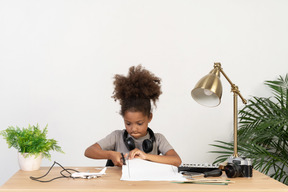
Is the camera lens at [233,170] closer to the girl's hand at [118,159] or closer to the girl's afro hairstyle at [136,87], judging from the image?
the girl's hand at [118,159]

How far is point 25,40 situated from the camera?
371 centimetres

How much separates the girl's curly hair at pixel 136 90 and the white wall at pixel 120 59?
4.27 feet

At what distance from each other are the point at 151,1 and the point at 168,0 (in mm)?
163

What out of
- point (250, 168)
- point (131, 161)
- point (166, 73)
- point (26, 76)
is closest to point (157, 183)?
point (131, 161)

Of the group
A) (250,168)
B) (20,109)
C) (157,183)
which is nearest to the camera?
(157,183)

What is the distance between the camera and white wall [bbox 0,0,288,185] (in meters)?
3.70

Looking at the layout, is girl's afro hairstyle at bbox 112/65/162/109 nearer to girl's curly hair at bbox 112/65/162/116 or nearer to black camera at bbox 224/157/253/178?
girl's curly hair at bbox 112/65/162/116

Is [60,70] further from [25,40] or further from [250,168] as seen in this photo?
[250,168]

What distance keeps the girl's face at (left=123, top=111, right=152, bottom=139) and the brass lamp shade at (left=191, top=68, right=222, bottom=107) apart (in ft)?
1.15

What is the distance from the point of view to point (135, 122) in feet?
7.59

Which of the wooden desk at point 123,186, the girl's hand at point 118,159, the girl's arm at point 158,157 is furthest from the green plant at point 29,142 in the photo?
the girl's arm at point 158,157

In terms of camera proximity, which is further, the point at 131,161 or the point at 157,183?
the point at 131,161

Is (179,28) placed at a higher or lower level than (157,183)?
higher

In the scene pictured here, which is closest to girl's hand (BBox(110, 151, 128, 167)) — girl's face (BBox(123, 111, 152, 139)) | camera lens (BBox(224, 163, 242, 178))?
girl's face (BBox(123, 111, 152, 139))
